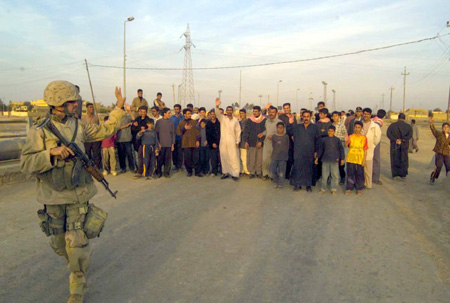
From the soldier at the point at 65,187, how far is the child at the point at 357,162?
5.86 metres

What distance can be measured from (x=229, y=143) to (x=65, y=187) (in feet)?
20.8

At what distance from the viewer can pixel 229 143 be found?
30.1 ft

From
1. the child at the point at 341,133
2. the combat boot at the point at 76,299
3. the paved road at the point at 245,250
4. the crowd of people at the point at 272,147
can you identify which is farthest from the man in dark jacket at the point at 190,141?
the combat boot at the point at 76,299

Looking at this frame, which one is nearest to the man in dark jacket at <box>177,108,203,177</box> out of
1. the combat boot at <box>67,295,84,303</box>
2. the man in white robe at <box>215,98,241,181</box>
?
the man in white robe at <box>215,98,241,181</box>

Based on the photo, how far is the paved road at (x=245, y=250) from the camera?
3.32 meters

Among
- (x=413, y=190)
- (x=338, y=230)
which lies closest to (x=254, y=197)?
(x=338, y=230)

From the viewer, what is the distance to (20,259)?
4016 mm

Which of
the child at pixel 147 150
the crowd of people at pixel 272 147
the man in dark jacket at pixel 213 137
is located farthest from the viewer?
the man in dark jacket at pixel 213 137

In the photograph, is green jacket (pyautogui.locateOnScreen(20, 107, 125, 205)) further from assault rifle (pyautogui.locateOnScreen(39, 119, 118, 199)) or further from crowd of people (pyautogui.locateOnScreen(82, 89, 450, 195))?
crowd of people (pyautogui.locateOnScreen(82, 89, 450, 195))

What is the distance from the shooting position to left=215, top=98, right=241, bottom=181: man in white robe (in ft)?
29.5

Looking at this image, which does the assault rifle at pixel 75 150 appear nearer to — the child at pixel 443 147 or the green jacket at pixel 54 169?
the green jacket at pixel 54 169

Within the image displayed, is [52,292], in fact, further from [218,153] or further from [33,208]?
[218,153]

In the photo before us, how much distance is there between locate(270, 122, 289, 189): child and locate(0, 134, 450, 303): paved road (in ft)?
3.38

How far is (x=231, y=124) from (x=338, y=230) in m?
4.71
